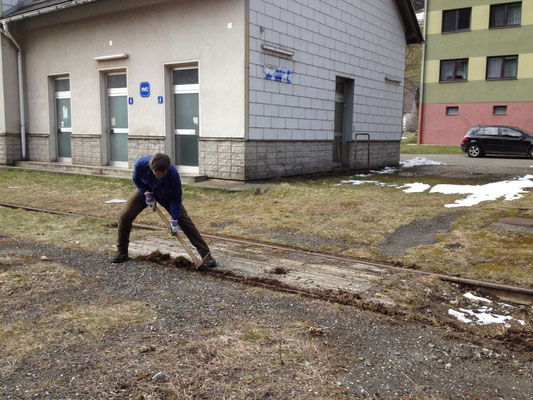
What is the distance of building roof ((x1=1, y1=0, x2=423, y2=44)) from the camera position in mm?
13922

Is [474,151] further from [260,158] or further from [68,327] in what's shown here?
[68,327]

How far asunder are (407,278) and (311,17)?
10512mm

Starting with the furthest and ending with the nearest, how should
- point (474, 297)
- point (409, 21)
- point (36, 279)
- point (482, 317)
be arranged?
1. point (409, 21)
2. point (36, 279)
3. point (474, 297)
4. point (482, 317)

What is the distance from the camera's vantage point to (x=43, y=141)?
1631 cm

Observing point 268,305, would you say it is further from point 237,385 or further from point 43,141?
point 43,141

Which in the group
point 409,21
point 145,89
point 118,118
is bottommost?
point 118,118

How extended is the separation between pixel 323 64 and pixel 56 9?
7721mm

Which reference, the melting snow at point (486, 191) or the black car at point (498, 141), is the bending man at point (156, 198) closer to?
the melting snow at point (486, 191)

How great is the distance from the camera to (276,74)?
12.4 metres

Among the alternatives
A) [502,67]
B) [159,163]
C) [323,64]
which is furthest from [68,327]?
[502,67]

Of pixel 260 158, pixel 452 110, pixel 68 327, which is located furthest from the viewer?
pixel 452 110

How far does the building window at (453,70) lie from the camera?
2959 centimetres

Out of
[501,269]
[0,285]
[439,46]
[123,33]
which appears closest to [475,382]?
[501,269]

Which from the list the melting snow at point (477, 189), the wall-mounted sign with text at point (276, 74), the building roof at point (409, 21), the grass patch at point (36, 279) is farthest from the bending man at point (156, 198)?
the building roof at point (409, 21)
